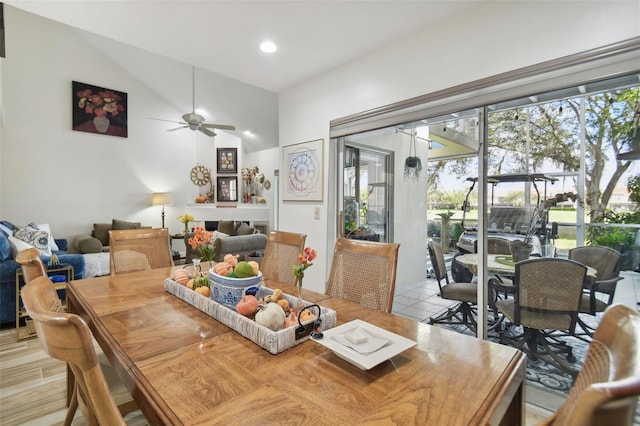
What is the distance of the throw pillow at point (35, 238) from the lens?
12.9 ft

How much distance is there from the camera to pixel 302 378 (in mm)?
856

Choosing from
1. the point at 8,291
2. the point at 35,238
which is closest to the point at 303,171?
the point at 8,291

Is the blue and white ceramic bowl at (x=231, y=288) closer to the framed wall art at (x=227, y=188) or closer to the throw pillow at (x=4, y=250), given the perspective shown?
the throw pillow at (x=4, y=250)

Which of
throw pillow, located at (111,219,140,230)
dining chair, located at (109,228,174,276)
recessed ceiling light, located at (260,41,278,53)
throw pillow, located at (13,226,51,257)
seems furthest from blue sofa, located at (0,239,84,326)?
recessed ceiling light, located at (260,41,278,53)

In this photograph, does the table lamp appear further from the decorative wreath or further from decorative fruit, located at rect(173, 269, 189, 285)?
decorative fruit, located at rect(173, 269, 189, 285)

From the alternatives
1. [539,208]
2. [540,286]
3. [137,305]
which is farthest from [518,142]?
[137,305]

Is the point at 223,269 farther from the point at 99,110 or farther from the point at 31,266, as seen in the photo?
the point at 99,110

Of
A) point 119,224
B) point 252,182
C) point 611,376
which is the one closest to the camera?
point 611,376

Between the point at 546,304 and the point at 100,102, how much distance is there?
7.35 meters

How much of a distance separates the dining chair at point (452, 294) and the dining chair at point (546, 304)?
30 cm

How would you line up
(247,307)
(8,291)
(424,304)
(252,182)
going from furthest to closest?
1. (252,182)
2. (8,291)
3. (424,304)
4. (247,307)

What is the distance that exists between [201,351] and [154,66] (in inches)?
243

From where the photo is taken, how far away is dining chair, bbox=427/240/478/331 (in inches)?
98.5

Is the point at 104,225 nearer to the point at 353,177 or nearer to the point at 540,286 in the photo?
the point at 353,177
